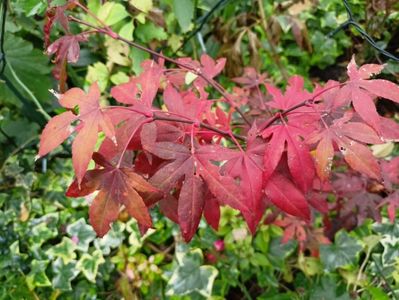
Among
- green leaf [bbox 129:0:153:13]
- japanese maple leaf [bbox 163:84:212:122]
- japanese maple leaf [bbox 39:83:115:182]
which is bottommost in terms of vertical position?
japanese maple leaf [bbox 163:84:212:122]

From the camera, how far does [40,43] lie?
1.86 meters

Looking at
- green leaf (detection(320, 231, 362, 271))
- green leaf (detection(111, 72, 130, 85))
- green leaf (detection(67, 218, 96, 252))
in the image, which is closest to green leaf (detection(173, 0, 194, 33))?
green leaf (detection(111, 72, 130, 85))

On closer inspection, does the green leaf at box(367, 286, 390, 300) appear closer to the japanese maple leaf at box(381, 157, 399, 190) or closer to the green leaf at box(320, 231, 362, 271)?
the green leaf at box(320, 231, 362, 271)

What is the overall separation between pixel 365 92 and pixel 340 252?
2.61 feet

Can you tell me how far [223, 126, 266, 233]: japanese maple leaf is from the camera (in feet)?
2.26

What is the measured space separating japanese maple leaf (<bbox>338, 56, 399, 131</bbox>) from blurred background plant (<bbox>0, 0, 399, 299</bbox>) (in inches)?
23.3

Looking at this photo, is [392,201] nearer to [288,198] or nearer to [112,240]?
[288,198]

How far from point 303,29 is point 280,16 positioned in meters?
0.10

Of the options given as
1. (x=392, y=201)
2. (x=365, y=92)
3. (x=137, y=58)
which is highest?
(x=365, y=92)

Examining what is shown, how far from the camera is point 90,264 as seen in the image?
1380 mm

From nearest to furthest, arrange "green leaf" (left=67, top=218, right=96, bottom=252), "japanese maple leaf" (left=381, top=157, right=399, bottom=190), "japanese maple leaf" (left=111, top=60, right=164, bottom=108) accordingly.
Result: "japanese maple leaf" (left=111, top=60, right=164, bottom=108), "japanese maple leaf" (left=381, top=157, right=399, bottom=190), "green leaf" (left=67, top=218, right=96, bottom=252)

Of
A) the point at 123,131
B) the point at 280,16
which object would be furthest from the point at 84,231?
the point at 280,16

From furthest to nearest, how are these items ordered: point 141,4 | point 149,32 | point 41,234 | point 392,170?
1. point 149,32
2. point 41,234
3. point 392,170
4. point 141,4

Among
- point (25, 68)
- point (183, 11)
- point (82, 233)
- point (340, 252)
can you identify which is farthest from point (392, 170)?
point (25, 68)
